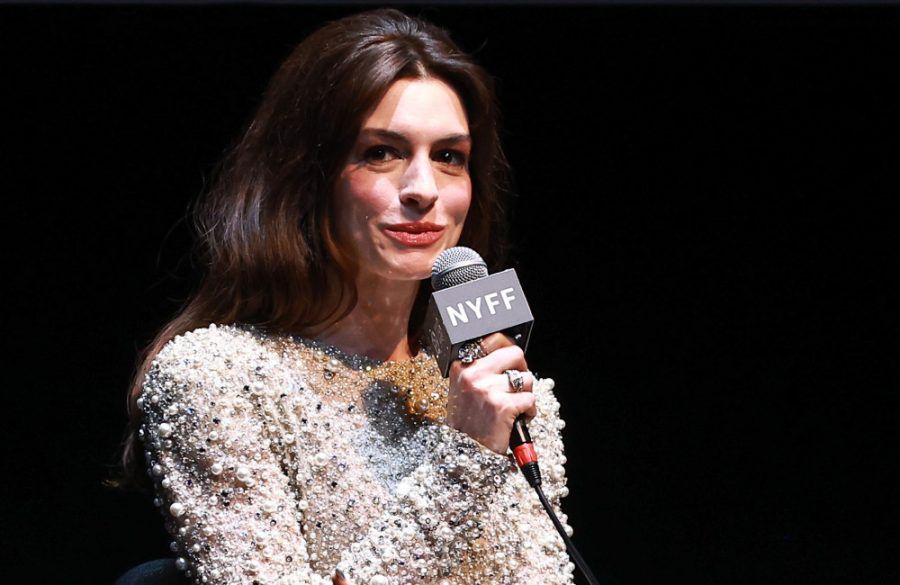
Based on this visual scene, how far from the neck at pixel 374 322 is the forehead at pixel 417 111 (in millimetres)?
229

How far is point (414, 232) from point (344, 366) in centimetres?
23

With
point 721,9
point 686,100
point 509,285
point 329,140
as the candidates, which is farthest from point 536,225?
point 509,285

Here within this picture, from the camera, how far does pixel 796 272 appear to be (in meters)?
2.30

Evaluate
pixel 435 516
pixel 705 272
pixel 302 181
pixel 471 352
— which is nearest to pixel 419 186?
pixel 302 181

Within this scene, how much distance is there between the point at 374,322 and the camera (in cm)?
184

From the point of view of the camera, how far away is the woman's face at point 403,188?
1.71m

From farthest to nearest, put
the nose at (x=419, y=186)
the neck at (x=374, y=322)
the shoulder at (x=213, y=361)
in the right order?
the neck at (x=374, y=322)
the nose at (x=419, y=186)
the shoulder at (x=213, y=361)

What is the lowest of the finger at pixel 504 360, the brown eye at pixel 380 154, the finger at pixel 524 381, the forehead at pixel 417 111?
the finger at pixel 524 381

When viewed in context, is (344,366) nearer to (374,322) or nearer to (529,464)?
(374,322)

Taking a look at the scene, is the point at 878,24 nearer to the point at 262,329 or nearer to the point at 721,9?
the point at 721,9

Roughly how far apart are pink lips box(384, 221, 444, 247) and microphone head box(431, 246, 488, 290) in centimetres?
20

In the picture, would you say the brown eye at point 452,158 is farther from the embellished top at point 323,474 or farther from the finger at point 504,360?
the finger at point 504,360

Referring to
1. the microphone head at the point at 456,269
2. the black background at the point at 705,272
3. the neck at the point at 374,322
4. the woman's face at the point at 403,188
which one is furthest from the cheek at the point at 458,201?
the black background at the point at 705,272

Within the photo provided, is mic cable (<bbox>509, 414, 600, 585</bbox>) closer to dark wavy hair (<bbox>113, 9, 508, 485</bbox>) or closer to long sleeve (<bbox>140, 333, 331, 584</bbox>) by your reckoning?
long sleeve (<bbox>140, 333, 331, 584</bbox>)
